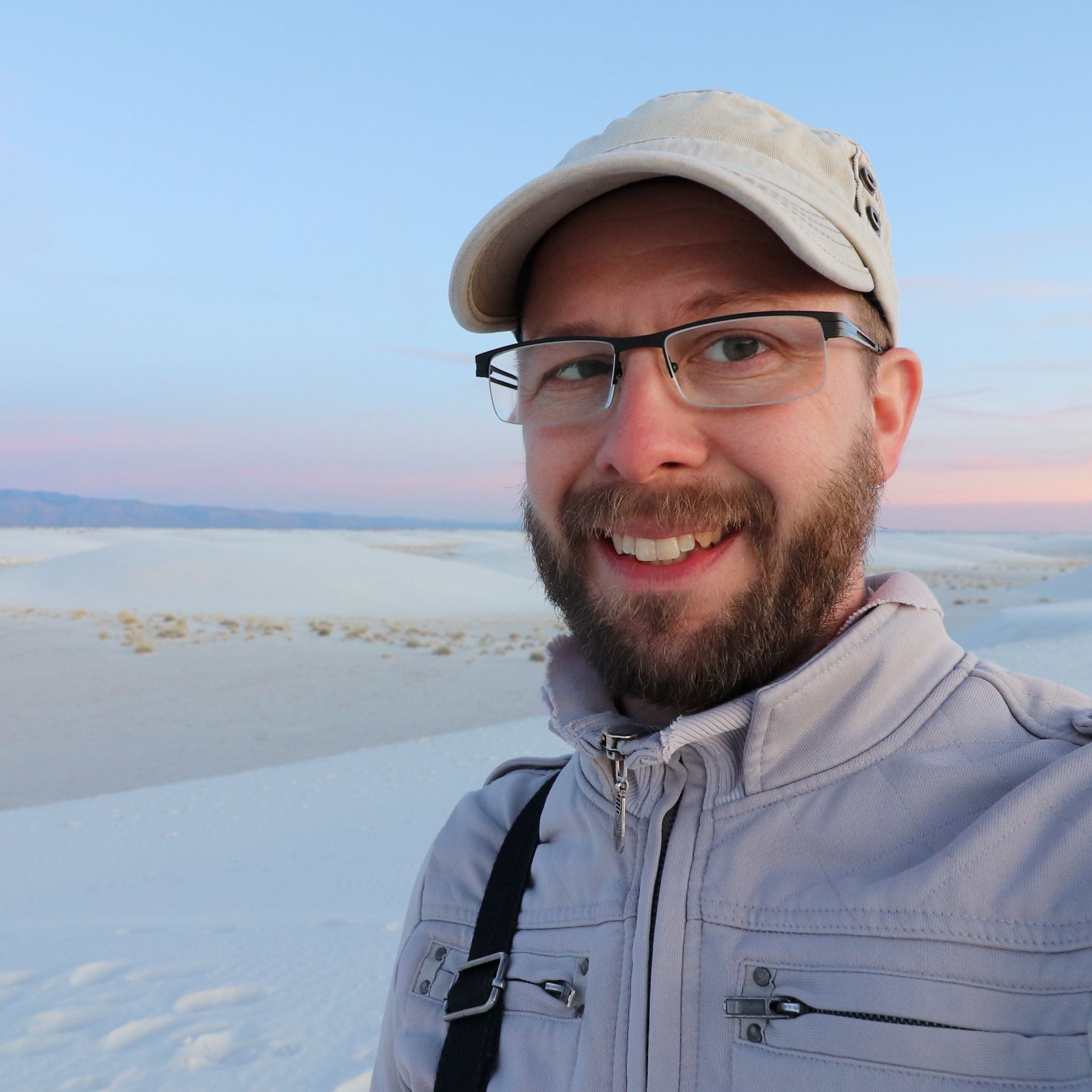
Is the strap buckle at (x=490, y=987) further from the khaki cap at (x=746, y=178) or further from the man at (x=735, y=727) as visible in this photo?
the khaki cap at (x=746, y=178)

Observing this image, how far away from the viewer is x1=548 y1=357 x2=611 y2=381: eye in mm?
1649

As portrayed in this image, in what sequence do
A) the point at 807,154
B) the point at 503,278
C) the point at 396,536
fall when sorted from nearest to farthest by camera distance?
the point at 807,154
the point at 503,278
the point at 396,536

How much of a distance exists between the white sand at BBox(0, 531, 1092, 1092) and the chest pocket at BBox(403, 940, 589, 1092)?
84.5 inches

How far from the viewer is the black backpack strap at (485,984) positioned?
55.7 inches

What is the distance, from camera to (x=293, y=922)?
205 inches

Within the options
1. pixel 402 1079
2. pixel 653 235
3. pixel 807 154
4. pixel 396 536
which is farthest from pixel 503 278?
pixel 396 536

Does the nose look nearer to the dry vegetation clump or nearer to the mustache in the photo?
the mustache

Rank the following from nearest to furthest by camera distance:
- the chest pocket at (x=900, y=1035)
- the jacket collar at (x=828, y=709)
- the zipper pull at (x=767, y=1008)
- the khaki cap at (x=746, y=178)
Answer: the chest pocket at (x=900, y=1035)
the zipper pull at (x=767, y=1008)
the jacket collar at (x=828, y=709)
the khaki cap at (x=746, y=178)

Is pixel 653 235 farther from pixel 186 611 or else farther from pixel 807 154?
pixel 186 611

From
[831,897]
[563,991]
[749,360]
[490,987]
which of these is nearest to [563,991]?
[563,991]

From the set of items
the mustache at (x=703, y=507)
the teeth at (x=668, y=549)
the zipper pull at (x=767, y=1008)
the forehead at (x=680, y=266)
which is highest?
the forehead at (x=680, y=266)

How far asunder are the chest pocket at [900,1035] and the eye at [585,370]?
100 cm

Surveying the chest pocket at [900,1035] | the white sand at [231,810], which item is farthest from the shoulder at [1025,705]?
the white sand at [231,810]

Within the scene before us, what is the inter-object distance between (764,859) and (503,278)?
1202mm
